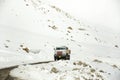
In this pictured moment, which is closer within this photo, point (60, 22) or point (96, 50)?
point (96, 50)

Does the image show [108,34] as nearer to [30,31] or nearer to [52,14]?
[52,14]

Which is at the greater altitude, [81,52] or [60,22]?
[60,22]

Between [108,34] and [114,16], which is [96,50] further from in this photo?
[114,16]

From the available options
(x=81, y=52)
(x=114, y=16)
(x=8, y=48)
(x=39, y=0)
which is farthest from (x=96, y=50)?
(x=114, y=16)

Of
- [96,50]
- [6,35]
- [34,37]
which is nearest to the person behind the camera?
[6,35]

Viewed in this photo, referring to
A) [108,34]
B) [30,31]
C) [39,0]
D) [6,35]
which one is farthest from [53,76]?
[108,34]

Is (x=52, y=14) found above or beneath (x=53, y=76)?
above

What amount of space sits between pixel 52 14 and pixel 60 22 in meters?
4.38

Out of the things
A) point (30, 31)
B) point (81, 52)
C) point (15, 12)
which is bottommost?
point (81, 52)

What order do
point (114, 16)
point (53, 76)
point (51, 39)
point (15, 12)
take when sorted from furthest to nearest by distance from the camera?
point (114, 16), point (15, 12), point (51, 39), point (53, 76)

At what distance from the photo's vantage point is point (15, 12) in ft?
292

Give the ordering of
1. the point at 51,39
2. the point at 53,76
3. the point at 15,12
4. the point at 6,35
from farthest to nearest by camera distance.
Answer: the point at 15,12, the point at 51,39, the point at 6,35, the point at 53,76

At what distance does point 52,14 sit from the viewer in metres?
104

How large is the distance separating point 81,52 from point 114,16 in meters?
76.1
